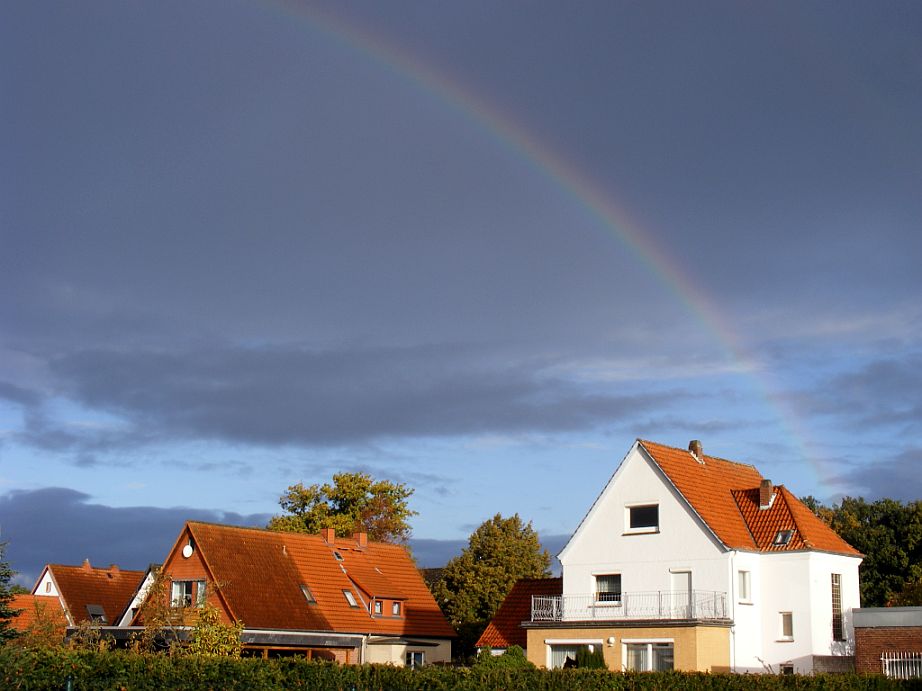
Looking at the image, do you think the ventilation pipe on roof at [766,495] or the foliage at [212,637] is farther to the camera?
the ventilation pipe on roof at [766,495]

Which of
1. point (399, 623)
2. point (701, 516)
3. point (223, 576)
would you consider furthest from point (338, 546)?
point (701, 516)

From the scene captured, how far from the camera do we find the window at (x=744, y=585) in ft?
153

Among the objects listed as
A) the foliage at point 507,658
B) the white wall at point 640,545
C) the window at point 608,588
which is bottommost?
the foliage at point 507,658

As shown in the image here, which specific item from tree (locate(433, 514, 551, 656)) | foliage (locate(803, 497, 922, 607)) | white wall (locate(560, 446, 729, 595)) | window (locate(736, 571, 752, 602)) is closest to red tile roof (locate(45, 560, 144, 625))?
tree (locate(433, 514, 551, 656))

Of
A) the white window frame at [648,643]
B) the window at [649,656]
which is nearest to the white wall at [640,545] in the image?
the white window frame at [648,643]

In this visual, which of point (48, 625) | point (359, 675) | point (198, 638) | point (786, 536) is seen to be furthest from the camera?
point (786, 536)

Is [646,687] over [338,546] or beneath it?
beneath

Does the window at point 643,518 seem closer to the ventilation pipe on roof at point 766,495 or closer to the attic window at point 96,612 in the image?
the ventilation pipe on roof at point 766,495

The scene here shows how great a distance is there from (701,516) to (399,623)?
2009 cm

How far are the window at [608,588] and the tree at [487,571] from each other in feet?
57.1

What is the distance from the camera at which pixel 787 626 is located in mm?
46688

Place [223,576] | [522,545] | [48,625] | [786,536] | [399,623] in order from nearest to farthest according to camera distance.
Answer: [48,625] → [786,536] → [223,576] → [399,623] → [522,545]

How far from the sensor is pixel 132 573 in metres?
74.2

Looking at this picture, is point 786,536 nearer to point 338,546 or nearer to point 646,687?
point 646,687
